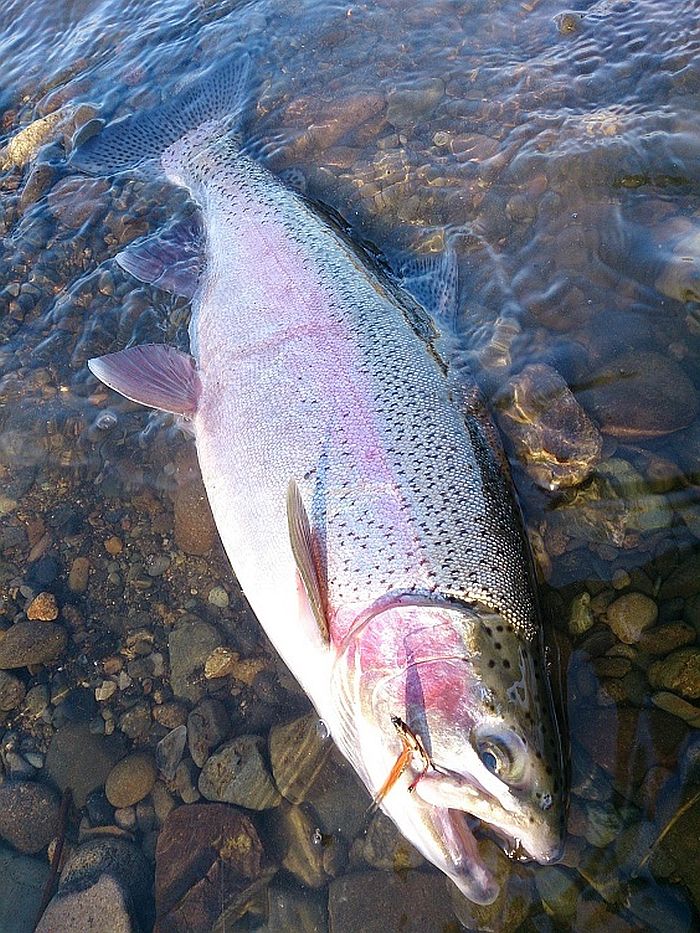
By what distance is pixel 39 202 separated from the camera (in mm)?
5102

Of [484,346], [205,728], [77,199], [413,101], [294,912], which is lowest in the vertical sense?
[294,912]

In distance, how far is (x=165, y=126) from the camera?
5.20 metres

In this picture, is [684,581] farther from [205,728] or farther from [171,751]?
[171,751]

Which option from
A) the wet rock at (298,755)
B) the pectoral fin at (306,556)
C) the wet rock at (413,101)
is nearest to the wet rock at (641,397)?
the pectoral fin at (306,556)

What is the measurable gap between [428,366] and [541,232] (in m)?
1.52

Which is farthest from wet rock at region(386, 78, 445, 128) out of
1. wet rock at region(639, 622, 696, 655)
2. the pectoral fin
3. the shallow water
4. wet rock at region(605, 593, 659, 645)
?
wet rock at region(639, 622, 696, 655)

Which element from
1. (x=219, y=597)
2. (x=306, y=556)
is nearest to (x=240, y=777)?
(x=219, y=597)

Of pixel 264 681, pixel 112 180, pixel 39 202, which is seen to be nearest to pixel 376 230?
pixel 112 180

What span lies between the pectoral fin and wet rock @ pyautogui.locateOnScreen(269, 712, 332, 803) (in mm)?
815

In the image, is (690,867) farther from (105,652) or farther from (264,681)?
(105,652)

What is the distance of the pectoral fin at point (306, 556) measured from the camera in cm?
261

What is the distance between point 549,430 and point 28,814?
311 centimetres

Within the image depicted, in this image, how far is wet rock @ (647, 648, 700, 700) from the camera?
9.11 ft

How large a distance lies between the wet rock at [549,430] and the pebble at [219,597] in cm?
174
